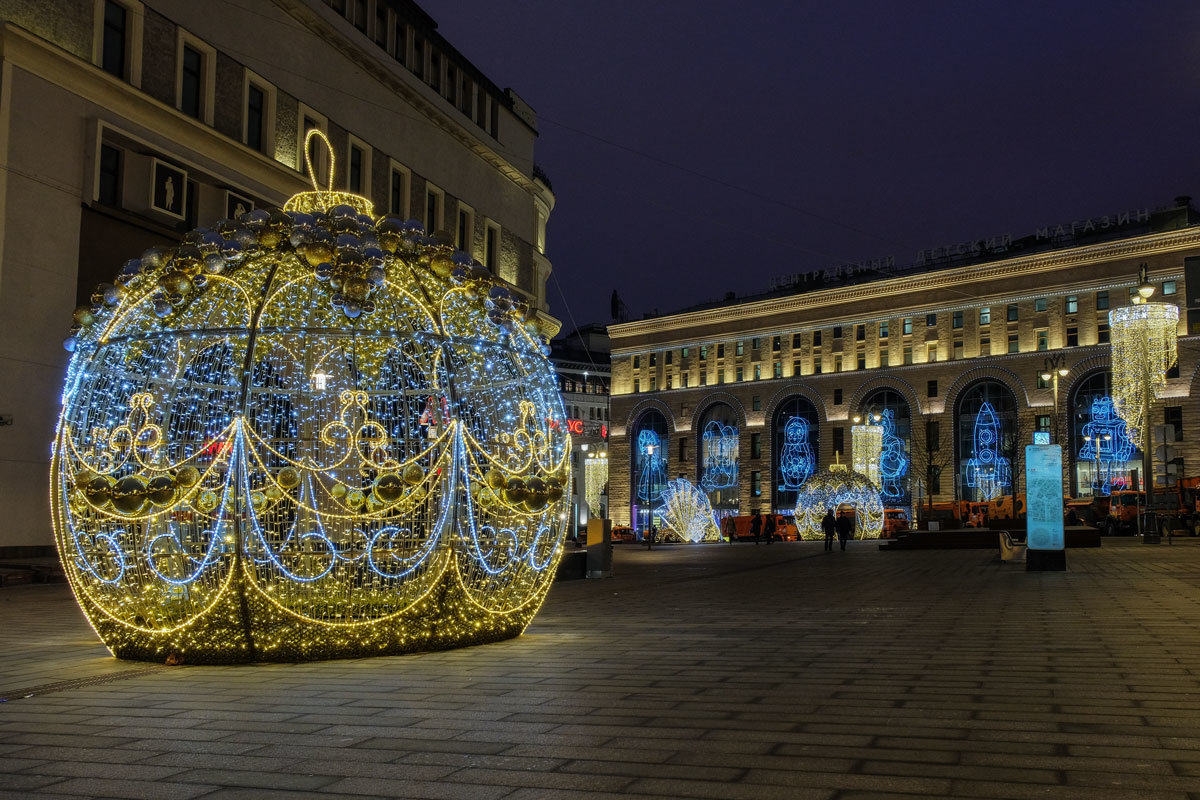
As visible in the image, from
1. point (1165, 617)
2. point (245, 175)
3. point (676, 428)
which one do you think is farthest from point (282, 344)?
point (676, 428)

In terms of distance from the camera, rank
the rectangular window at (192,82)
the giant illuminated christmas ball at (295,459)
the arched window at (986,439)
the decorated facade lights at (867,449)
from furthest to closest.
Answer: the arched window at (986,439) → the decorated facade lights at (867,449) → the rectangular window at (192,82) → the giant illuminated christmas ball at (295,459)

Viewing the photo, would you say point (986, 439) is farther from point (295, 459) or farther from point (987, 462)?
point (295, 459)

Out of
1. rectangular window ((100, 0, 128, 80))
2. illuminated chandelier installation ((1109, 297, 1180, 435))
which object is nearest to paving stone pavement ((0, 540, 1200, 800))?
rectangular window ((100, 0, 128, 80))

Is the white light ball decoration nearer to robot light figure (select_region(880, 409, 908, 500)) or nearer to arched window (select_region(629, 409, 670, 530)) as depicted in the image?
robot light figure (select_region(880, 409, 908, 500))

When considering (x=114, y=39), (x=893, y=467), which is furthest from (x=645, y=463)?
(x=114, y=39)

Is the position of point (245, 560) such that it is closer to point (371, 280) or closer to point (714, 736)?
point (371, 280)

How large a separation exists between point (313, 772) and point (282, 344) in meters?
4.68

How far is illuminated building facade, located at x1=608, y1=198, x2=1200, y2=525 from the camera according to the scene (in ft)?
219

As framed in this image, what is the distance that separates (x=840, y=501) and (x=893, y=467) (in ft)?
83.3

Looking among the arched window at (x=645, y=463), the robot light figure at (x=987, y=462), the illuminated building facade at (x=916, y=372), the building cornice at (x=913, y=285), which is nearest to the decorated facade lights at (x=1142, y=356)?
the illuminated building facade at (x=916, y=372)

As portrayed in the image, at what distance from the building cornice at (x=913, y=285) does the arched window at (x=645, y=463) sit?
6.48m

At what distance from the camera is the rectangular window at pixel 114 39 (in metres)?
23.4

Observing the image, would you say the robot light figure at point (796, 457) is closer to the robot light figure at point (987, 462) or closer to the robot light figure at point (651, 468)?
the robot light figure at point (651, 468)

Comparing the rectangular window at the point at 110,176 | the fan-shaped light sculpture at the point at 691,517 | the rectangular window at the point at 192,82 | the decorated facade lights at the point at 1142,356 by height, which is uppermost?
the rectangular window at the point at 192,82
